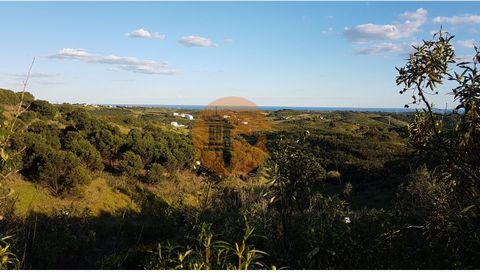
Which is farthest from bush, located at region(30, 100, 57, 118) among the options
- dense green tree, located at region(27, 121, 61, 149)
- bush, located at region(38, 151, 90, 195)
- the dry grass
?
the dry grass

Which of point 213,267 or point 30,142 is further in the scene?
point 30,142

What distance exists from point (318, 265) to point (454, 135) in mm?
2770

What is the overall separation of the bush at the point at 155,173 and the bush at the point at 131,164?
68cm

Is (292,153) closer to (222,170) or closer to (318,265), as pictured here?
(318,265)

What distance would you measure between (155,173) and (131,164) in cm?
136

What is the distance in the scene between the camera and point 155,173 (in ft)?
72.5

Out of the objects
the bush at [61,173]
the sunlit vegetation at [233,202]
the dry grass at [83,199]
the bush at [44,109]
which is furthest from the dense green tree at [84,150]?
the bush at [44,109]

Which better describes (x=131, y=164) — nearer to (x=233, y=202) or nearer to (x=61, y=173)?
(x=61, y=173)

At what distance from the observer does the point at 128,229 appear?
10891 millimetres

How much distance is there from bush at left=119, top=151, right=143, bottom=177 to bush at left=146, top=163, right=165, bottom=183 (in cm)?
68

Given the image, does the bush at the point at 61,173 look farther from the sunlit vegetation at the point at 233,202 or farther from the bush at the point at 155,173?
the bush at the point at 155,173

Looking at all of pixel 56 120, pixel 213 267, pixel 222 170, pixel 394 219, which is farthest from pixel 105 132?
pixel 213 267

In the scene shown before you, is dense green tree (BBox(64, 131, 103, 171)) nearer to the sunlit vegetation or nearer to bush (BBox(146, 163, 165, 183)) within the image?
the sunlit vegetation

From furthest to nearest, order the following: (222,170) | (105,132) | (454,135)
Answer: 1. (105,132)
2. (222,170)
3. (454,135)
